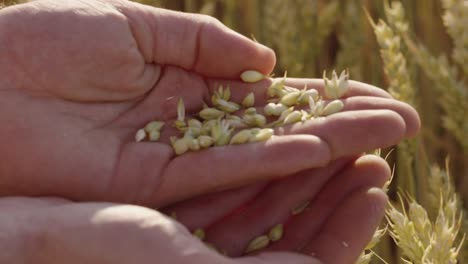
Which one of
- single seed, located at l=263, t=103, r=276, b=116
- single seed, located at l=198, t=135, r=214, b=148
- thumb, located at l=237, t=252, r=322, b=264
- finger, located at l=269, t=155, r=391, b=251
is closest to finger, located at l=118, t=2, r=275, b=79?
single seed, located at l=263, t=103, r=276, b=116

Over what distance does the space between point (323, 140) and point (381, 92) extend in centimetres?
21

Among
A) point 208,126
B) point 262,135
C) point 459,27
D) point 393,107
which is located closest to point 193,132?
point 208,126

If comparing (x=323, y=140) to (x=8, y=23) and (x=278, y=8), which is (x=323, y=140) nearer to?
(x=8, y=23)

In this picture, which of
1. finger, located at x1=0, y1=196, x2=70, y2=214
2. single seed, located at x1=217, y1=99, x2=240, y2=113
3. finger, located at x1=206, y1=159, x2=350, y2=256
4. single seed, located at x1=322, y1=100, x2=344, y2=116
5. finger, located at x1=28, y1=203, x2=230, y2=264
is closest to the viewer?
finger, located at x1=28, y1=203, x2=230, y2=264

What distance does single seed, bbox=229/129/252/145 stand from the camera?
1504 millimetres


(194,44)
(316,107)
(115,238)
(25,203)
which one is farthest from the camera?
(194,44)

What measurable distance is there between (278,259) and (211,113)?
46cm

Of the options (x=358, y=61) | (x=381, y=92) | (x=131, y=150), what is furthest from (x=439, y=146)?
(x=131, y=150)

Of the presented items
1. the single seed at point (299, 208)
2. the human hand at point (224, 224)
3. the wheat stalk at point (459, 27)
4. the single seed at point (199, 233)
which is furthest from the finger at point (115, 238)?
the wheat stalk at point (459, 27)

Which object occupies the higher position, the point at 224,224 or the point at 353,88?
the point at 353,88

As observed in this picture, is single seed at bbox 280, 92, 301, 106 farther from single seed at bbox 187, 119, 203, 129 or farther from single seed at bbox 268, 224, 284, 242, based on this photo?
single seed at bbox 268, 224, 284, 242

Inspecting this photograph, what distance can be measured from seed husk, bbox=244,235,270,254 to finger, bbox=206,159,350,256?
0.02 metres

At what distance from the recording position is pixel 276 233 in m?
1.44

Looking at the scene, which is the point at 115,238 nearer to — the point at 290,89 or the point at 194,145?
the point at 194,145
